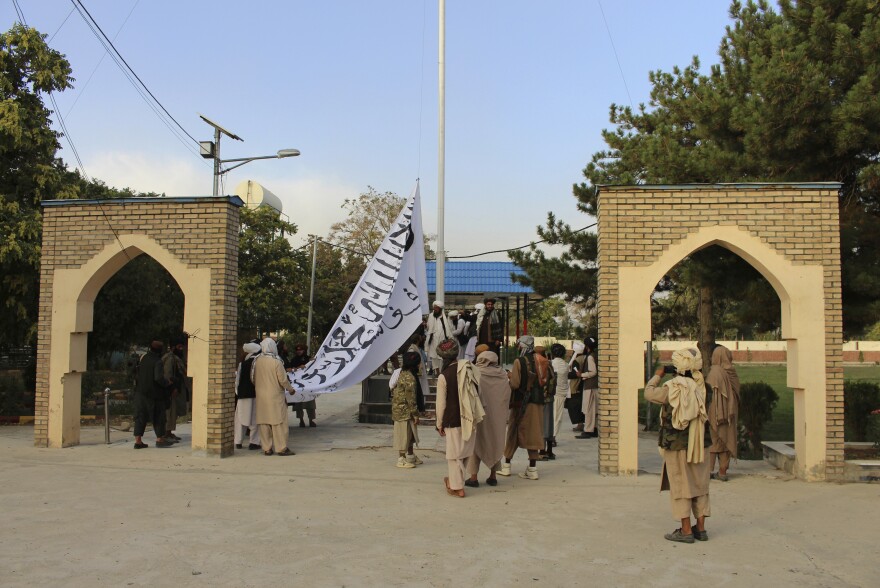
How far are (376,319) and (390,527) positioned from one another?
6039mm

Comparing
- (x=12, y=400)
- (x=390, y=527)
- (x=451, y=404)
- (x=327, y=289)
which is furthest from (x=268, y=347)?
(x=327, y=289)

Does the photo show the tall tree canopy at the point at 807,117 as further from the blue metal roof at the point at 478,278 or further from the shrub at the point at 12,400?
the shrub at the point at 12,400

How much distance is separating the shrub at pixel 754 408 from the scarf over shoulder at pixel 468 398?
5.31 metres

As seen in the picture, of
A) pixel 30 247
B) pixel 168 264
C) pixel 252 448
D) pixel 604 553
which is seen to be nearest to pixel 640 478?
pixel 604 553

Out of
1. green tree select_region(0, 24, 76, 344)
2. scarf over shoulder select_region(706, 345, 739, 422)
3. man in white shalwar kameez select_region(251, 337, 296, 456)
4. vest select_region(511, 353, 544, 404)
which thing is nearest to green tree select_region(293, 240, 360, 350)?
green tree select_region(0, 24, 76, 344)

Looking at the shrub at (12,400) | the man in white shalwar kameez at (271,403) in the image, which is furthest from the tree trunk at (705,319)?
the shrub at (12,400)

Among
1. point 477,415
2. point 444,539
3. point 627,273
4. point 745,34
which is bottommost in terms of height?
point 444,539

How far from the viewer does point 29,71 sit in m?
15.7

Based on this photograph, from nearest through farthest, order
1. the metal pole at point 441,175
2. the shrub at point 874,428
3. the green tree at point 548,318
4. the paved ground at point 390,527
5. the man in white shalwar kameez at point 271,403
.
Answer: the paved ground at point 390,527, the shrub at point 874,428, the man in white shalwar kameez at point 271,403, the metal pole at point 441,175, the green tree at point 548,318

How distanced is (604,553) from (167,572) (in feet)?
10.9

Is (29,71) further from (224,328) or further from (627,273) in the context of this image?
(627,273)

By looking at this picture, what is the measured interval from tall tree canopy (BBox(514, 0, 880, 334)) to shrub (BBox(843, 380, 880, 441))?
2.87 feet

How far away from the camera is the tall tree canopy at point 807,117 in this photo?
1014cm

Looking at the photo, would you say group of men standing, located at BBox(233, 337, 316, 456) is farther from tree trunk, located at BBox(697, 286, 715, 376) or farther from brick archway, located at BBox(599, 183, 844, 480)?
tree trunk, located at BBox(697, 286, 715, 376)
